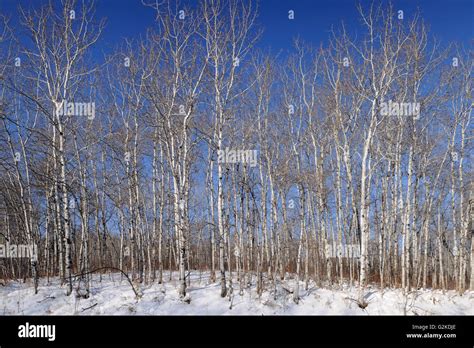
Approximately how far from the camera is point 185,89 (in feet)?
32.7

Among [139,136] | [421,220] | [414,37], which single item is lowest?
[421,220]

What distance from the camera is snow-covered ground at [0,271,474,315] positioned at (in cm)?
848

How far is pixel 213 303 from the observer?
8883 millimetres

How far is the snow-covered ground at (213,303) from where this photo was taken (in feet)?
27.8

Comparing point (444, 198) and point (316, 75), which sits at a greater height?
point (316, 75)

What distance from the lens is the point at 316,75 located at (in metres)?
13.0

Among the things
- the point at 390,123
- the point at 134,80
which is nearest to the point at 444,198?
the point at 390,123

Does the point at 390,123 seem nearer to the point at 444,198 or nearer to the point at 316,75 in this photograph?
the point at 316,75

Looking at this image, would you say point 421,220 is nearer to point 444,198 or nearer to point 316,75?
point 444,198

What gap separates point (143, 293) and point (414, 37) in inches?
448
